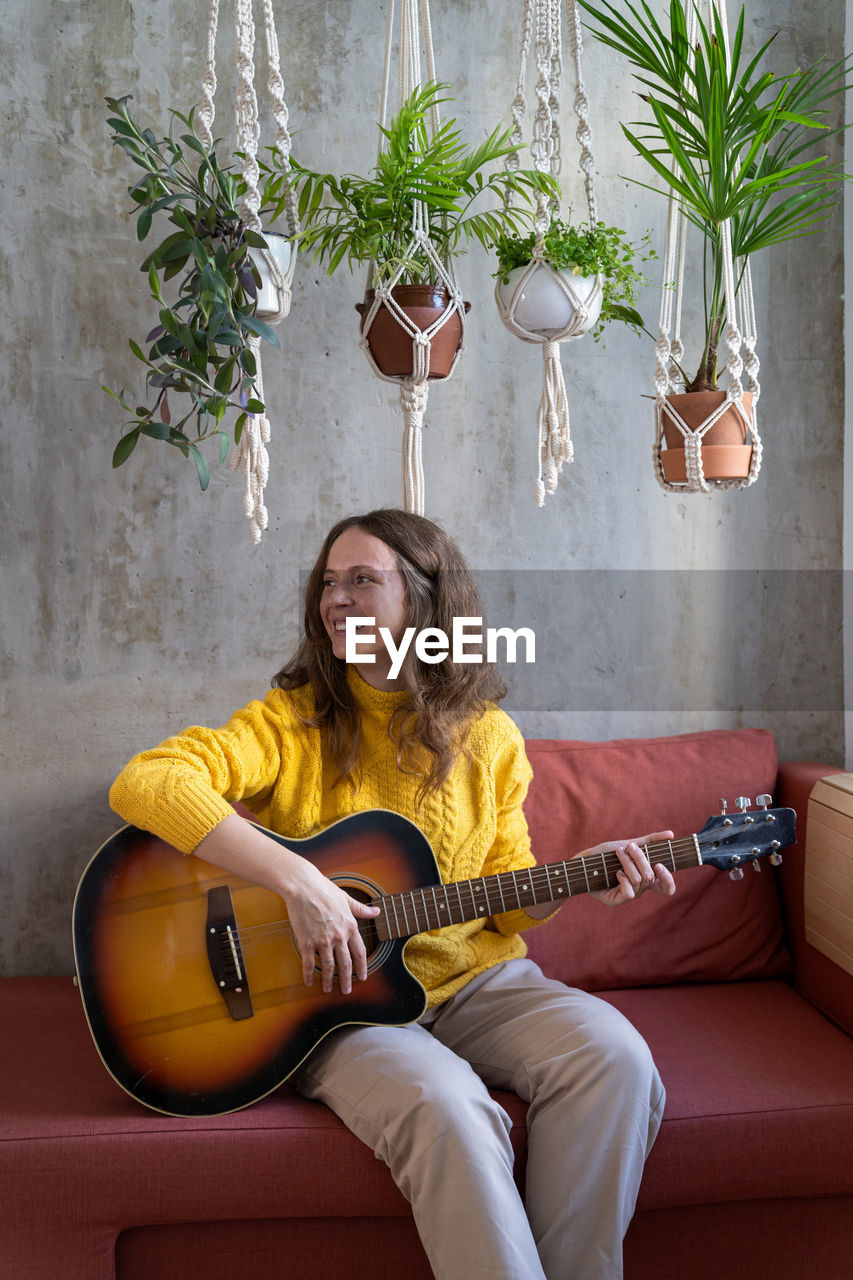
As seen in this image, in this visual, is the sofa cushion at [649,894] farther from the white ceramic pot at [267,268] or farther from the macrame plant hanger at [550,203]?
the white ceramic pot at [267,268]

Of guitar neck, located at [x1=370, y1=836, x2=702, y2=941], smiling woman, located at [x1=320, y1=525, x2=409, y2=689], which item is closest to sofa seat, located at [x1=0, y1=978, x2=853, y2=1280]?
guitar neck, located at [x1=370, y1=836, x2=702, y2=941]

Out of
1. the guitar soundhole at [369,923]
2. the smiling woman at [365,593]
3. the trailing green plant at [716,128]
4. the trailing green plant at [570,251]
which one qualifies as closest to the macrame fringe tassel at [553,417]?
the trailing green plant at [570,251]

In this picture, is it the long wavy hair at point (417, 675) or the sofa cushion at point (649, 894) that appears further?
the sofa cushion at point (649, 894)

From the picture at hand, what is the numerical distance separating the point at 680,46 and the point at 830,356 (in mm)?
856

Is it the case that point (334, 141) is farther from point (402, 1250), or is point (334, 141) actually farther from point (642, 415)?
point (402, 1250)

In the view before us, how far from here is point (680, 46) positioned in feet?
5.70

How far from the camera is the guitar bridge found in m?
1.45

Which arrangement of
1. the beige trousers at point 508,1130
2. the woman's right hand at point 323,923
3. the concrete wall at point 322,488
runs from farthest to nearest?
the concrete wall at point 322,488
the woman's right hand at point 323,923
the beige trousers at point 508,1130

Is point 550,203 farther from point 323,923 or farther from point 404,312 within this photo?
point 323,923

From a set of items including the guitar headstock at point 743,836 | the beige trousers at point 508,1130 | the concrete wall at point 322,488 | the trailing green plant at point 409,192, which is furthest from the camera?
the concrete wall at point 322,488

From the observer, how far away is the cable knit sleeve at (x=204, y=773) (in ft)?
4.75

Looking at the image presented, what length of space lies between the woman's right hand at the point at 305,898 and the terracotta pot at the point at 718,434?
3.38ft

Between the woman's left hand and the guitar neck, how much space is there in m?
0.01

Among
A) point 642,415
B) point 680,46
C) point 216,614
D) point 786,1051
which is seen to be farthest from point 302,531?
point 786,1051
